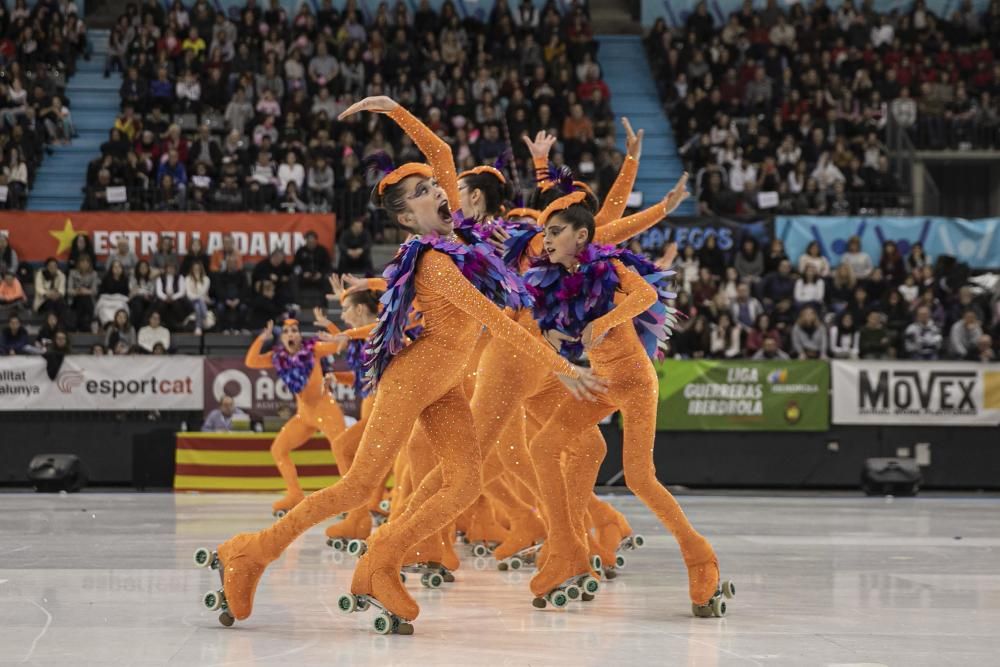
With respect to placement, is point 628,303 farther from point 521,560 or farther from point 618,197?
point 521,560

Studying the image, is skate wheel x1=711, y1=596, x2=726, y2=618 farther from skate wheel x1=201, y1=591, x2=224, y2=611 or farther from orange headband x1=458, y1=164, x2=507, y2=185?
orange headband x1=458, y1=164, x2=507, y2=185

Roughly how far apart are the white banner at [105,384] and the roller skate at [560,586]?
32.6 feet

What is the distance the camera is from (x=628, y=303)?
546 cm

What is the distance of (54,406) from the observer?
48.6ft

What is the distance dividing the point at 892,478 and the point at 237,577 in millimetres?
10940

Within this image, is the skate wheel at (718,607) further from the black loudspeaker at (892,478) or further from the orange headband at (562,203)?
the black loudspeaker at (892,478)

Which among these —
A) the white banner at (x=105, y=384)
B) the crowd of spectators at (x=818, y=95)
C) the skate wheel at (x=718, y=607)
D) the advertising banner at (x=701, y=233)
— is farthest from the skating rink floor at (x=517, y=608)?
the crowd of spectators at (x=818, y=95)

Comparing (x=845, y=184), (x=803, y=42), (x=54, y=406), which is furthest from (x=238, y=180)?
(x=803, y=42)

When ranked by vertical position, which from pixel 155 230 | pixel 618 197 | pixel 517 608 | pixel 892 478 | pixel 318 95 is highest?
pixel 318 95

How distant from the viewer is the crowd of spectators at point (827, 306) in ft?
51.9

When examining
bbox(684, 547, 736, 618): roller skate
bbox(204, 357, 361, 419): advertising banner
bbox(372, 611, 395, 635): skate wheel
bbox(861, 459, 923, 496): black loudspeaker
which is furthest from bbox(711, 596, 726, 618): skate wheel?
bbox(204, 357, 361, 419): advertising banner

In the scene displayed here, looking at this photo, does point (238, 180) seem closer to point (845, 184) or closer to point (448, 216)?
point (845, 184)

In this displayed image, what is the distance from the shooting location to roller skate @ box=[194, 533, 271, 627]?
194 inches

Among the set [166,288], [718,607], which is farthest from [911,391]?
[718,607]
